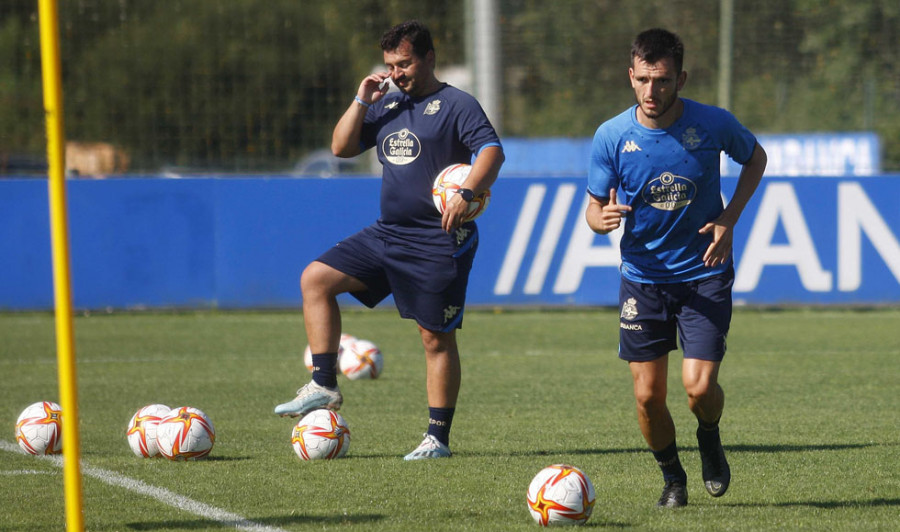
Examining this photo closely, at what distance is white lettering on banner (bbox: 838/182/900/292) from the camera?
14195 mm

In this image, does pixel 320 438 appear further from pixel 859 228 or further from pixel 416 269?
pixel 859 228

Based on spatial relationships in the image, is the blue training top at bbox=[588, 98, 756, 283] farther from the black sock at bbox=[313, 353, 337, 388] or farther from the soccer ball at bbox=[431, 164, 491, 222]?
the black sock at bbox=[313, 353, 337, 388]

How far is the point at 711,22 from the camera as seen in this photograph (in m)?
21.9

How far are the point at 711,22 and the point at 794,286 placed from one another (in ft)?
28.8

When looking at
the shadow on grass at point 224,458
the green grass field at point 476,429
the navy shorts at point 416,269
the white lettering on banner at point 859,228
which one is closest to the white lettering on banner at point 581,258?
the green grass field at point 476,429

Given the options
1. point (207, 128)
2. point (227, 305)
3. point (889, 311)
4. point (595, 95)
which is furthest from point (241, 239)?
point (595, 95)

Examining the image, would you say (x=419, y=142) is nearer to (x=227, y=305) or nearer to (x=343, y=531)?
(x=343, y=531)

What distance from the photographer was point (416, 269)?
6727 millimetres

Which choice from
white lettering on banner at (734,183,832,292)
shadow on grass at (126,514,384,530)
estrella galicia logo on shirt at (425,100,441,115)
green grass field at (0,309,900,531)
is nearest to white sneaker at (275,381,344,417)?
green grass field at (0,309,900,531)

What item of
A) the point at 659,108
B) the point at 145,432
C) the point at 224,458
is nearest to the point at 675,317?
the point at 659,108

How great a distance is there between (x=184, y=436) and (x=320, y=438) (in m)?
0.70

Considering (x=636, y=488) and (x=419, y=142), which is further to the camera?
(x=419, y=142)

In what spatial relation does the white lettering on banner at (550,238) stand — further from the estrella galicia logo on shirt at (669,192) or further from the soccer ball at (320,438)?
the estrella galicia logo on shirt at (669,192)

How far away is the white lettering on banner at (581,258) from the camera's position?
14359 mm
